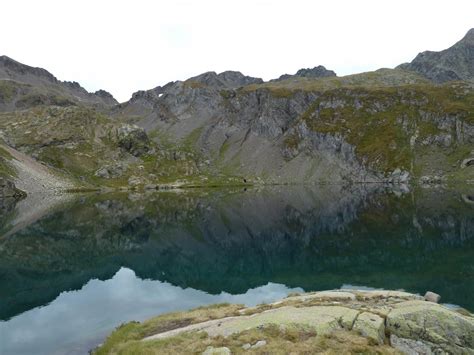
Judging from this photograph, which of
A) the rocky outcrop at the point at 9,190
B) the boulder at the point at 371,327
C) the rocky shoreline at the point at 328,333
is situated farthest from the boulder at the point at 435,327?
the rocky outcrop at the point at 9,190

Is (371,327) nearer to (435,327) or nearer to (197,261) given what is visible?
(435,327)

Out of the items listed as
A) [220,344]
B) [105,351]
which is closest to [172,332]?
[105,351]

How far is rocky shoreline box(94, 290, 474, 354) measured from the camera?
69.6ft

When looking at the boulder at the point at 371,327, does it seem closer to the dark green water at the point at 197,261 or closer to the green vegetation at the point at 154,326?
the green vegetation at the point at 154,326

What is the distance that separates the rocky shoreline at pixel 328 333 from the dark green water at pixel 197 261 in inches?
412

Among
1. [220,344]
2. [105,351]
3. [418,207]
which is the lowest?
[418,207]

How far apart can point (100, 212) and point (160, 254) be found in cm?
6271

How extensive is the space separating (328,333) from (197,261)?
47675mm

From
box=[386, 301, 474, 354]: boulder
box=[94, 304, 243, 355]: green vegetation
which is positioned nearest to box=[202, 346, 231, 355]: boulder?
box=[94, 304, 243, 355]: green vegetation

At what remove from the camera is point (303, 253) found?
69562 mm

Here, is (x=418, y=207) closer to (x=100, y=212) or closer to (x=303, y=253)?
(x=303, y=253)

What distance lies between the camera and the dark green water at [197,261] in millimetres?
41188

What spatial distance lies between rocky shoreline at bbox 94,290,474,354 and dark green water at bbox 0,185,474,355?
10.5m

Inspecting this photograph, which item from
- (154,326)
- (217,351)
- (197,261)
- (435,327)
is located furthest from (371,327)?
(197,261)
